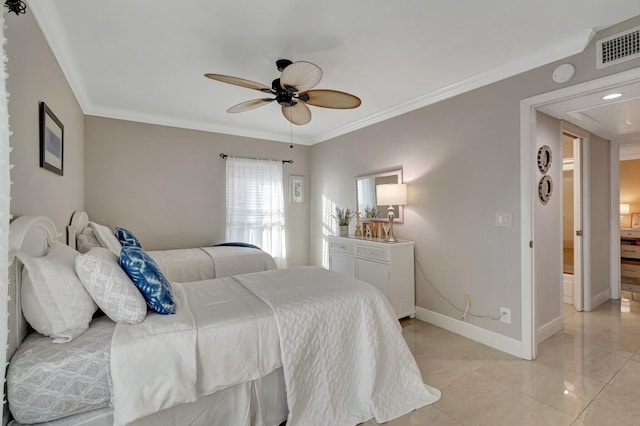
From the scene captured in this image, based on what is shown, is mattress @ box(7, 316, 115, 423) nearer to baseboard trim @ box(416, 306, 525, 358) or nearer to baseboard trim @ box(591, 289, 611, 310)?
baseboard trim @ box(416, 306, 525, 358)

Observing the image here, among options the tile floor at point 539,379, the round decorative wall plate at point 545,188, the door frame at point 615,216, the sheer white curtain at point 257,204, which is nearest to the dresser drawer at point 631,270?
the door frame at point 615,216

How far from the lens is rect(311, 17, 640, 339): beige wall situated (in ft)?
8.36

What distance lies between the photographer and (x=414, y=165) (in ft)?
11.3

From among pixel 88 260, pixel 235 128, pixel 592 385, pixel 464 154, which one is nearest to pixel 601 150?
pixel 464 154

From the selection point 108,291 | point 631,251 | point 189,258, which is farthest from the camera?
point 631,251

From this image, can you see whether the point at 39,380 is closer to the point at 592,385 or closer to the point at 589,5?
the point at 592,385

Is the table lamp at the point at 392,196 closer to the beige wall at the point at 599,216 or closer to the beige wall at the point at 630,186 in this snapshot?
the beige wall at the point at 599,216

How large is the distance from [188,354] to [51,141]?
184 cm

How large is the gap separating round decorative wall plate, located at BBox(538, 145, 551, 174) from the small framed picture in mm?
3347

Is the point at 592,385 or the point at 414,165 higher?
the point at 414,165

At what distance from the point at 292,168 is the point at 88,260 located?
3832mm

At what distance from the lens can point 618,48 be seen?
1.98 m

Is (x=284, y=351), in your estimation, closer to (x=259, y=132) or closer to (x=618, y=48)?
(x=618, y=48)

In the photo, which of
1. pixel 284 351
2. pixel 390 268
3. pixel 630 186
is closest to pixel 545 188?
pixel 390 268
